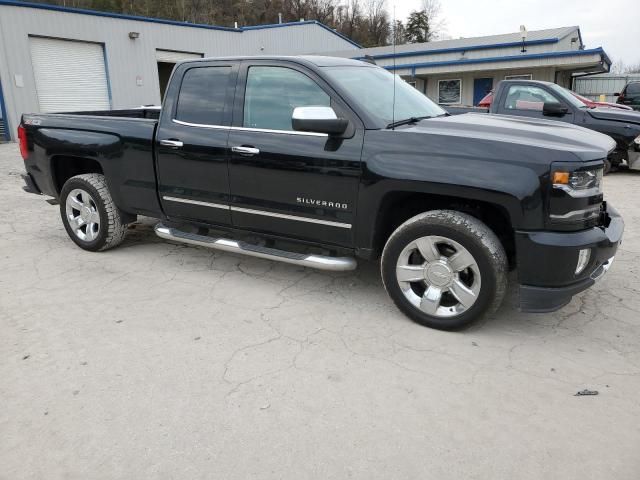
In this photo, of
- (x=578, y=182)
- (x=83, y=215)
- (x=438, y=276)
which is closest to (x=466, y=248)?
(x=438, y=276)

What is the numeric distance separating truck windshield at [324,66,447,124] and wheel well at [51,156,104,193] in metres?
2.84

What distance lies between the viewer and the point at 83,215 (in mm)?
5195

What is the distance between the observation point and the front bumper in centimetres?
310

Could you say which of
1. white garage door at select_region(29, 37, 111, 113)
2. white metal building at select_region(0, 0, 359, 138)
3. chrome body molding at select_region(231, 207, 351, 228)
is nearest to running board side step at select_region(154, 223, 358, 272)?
chrome body molding at select_region(231, 207, 351, 228)

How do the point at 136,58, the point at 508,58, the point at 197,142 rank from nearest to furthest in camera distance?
the point at 197,142 < the point at 508,58 < the point at 136,58

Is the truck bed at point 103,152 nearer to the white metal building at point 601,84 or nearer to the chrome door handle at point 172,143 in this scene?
the chrome door handle at point 172,143

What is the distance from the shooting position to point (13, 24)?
673 inches

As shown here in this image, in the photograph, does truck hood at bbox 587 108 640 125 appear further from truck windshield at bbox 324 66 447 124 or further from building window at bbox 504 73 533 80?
building window at bbox 504 73 533 80

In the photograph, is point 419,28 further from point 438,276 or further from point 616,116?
point 438,276

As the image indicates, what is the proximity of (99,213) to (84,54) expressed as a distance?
17.2m

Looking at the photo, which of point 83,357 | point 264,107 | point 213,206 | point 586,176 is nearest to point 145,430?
point 83,357

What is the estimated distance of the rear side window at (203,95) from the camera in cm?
428

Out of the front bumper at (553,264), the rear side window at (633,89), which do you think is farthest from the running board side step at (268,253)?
the rear side window at (633,89)

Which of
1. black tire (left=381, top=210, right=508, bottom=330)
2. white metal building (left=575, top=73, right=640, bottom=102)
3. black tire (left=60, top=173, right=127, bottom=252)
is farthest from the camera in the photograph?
A: white metal building (left=575, top=73, right=640, bottom=102)
